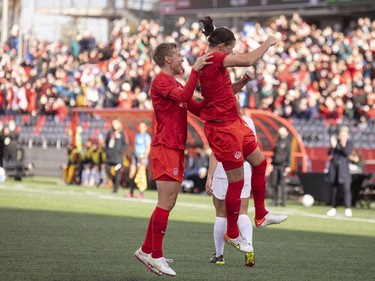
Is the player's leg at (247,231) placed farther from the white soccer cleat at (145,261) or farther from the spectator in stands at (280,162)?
the spectator in stands at (280,162)

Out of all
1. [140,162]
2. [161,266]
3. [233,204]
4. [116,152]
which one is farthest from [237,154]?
[116,152]

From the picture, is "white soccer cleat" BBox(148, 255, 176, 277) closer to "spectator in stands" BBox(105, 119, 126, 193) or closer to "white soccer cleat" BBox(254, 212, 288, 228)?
"white soccer cleat" BBox(254, 212, 288, 228)

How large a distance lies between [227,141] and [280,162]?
54.9 ft

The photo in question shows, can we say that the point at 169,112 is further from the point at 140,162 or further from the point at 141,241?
the point at 140,162

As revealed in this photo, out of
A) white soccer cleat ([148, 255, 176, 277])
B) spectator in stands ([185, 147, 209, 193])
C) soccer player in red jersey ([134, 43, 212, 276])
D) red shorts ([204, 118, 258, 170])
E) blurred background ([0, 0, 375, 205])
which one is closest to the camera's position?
white soccer cleat ([148, 255, 176, 277])

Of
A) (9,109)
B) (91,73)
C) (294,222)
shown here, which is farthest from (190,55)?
(294,222)

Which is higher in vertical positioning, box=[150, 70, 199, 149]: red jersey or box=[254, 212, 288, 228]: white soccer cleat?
box=[150, 70, 199, 149]: red jersey

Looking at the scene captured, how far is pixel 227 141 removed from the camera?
11.1 metres

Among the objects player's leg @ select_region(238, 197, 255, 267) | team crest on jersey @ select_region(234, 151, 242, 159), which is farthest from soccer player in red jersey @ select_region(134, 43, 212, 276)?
player's leg @ select_region(238, 197, 255, 267)

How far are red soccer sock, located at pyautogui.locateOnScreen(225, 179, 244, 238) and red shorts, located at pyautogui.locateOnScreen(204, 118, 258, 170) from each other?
0.81ft

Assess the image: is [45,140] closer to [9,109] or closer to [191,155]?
[9,109]

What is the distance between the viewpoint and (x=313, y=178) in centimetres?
2805

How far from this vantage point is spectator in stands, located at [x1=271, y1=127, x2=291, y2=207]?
27.5 meters

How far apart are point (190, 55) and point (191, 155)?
22.4ft
